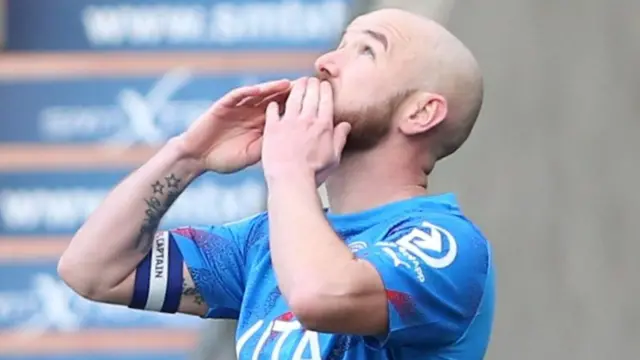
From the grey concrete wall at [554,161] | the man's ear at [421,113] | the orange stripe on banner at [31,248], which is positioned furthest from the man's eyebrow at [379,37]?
the orange stripe on banner at [31,248]

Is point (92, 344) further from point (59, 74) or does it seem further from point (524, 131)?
point (524, 131)

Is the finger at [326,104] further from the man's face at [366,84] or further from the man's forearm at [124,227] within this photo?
the man's forearm at [124,227]

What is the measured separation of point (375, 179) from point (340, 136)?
0.15 meters

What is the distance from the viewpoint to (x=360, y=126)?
2859 millimetres

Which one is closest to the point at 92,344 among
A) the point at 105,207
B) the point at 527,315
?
the point at 527,315

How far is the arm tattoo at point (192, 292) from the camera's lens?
3080 mm

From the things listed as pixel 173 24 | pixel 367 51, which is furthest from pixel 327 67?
pixel 173 24

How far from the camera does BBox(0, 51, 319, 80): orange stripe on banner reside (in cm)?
722

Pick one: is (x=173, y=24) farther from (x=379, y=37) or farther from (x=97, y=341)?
(x=379, y=37)

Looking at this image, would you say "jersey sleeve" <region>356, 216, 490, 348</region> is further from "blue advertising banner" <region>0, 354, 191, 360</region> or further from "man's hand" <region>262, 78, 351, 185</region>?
"blue advertising banner" <region>0, 354, 191, 360</region>

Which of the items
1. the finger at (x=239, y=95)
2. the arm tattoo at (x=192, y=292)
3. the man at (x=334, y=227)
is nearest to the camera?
the man at (x=334, y=227)

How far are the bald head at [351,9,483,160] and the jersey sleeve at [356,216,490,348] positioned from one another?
0.25 m

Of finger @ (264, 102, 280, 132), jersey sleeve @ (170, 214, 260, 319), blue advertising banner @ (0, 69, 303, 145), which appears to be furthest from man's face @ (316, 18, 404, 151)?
blue advertising banner @ (0, 69, 303, 145)

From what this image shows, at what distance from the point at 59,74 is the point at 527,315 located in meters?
2.97
